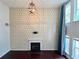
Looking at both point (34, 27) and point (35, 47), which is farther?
point (34, 27)

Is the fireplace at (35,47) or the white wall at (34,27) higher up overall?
the white wall at (34,27)

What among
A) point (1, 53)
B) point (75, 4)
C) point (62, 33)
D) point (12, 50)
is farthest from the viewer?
point (12, 50)

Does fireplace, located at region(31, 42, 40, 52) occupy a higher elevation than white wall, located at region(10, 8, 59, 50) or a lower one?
lower

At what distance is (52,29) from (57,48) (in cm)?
127

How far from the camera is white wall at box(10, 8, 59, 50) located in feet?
25.6

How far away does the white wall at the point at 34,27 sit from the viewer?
7816 millimetres

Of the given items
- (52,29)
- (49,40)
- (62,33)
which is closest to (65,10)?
(62,33)

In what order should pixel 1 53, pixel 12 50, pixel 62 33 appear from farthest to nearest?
pixel 12 50 < pixel 62 33 < pixel 1 53

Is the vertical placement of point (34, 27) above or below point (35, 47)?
above

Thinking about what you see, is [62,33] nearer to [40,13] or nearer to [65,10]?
[65,10]

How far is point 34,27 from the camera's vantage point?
309 inches

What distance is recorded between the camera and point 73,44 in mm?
4914

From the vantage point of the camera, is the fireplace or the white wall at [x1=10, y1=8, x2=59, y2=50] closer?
the fireplace

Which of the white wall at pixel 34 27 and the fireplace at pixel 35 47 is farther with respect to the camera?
the white wall at pixel 34 27
